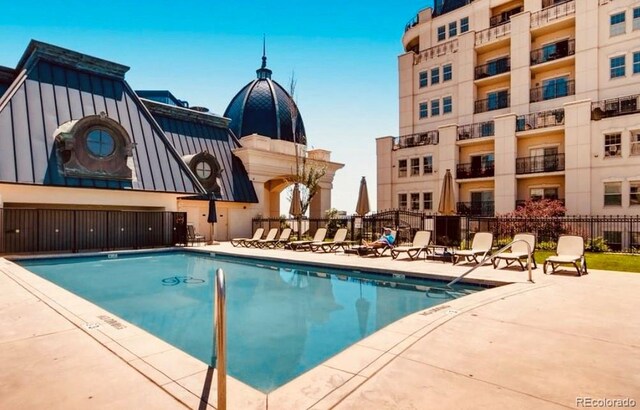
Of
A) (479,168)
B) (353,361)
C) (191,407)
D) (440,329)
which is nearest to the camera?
(191,407)

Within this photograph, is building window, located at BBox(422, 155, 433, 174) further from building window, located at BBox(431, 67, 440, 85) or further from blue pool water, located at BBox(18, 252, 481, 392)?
blue pool water, located at BBox(18, 252, 481, 392)

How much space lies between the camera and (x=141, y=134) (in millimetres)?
20375

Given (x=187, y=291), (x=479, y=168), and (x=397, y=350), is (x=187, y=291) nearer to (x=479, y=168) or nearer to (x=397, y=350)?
(x=397, y=350)

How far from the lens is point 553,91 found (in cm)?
2812

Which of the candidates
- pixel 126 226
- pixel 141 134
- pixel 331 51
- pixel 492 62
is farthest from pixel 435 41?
pixel 126 226

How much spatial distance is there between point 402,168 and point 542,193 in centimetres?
1163

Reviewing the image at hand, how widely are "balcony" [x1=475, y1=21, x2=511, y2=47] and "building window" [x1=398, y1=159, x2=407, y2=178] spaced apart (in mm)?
11710

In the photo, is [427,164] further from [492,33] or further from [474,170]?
[492,33]

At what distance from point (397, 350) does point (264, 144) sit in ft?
80.9

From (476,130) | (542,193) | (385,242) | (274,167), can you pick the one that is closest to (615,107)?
(542,193)

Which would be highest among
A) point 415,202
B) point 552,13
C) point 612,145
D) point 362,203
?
point 552,13

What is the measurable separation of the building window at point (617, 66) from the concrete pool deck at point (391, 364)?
26342 mm

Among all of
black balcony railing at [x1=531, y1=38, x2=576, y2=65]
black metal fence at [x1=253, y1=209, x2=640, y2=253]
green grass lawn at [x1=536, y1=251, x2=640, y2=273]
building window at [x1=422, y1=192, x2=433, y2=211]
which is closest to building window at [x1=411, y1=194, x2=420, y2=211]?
building window at [x1=422, y1=192, x2=433, y2=211]

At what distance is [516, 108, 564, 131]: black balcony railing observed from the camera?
86.0 feet
